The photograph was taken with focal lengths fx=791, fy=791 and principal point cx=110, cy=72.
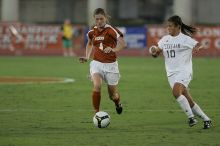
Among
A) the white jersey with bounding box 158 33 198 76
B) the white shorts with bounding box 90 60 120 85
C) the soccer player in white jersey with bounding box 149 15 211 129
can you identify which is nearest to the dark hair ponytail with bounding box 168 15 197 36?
the soccer player in white jersey with bounding box 149 15 211 129

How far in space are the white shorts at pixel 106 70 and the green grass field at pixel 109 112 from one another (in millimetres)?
803

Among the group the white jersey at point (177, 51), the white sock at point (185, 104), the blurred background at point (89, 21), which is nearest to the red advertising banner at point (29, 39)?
the blurred background at point (89, 21)

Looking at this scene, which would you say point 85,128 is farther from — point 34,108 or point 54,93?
point 54,93

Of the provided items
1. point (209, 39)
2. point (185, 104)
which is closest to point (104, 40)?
point (185, 104)

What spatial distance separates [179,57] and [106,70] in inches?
63.9

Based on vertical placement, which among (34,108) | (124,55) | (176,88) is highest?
(176,88)

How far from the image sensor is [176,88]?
13234mm

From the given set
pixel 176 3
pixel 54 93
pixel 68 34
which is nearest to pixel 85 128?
pixel 54 93

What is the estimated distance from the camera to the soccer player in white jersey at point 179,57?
13203 millimetres

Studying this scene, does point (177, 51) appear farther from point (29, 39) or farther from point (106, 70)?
point (29, 39)

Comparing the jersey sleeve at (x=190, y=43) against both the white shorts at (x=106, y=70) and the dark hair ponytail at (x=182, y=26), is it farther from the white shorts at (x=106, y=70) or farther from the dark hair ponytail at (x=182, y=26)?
the white shorts at (x=106, y=70)

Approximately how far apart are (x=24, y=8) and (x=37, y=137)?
53.2 m

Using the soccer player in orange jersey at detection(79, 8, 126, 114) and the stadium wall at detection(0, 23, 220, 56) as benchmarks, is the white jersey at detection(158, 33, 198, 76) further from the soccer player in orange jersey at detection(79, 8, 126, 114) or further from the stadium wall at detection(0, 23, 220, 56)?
the stadium wall at detection(0, 23, 220, 56)

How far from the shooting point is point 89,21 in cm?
5566
